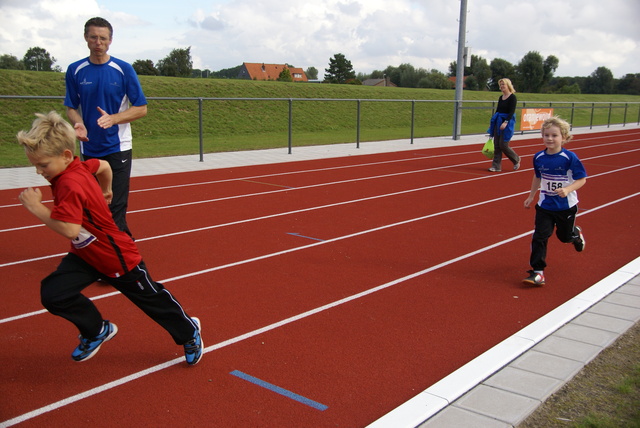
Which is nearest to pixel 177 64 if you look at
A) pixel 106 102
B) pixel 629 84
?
pixel 106 102

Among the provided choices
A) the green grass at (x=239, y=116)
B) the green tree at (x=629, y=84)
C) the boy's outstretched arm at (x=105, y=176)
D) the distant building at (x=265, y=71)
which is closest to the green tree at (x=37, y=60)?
the green grass at (x=239, y=116)

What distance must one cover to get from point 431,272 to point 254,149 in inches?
481

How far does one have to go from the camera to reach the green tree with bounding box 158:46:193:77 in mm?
59963

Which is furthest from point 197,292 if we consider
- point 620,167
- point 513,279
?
point 620,167

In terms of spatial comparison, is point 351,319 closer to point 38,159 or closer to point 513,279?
point 513,279

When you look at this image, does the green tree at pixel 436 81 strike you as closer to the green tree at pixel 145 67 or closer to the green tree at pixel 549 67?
the green tree at pixel 549 67

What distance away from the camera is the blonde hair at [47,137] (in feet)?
10.5

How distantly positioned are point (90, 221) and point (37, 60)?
2093 inches

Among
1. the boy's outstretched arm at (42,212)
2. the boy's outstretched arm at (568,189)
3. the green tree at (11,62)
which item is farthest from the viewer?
the green tree at (11,62)

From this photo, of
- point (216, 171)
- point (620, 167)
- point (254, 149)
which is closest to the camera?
point (216, 171)

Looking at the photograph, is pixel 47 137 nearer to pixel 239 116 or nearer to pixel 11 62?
pixel 239 116

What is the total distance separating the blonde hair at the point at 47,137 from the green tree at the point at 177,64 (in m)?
55.8

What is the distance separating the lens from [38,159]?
3.23m

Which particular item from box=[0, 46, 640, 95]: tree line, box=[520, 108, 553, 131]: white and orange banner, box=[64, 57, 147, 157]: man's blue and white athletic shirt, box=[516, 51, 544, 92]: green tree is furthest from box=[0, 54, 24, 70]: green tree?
box=[516, 51, 544, 92]: green tree
